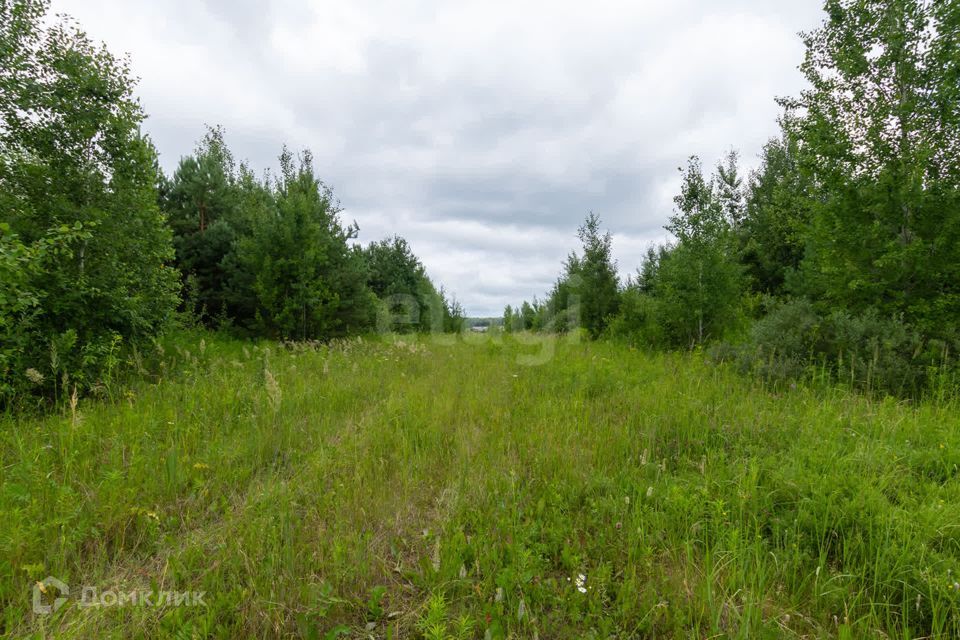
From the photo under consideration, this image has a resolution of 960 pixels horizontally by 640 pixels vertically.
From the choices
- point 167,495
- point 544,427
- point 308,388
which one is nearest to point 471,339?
point 308,388

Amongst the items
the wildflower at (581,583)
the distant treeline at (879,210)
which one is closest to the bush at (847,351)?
the distant treeline at (879,210)

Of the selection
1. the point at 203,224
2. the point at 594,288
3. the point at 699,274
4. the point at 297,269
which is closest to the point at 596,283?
the point at 594,288

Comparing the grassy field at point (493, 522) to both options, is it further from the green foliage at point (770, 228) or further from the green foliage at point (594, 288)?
the green foliage at point (770, 228)

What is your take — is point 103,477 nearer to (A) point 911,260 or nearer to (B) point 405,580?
(B) point 405,580

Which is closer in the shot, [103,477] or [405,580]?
[405,580]

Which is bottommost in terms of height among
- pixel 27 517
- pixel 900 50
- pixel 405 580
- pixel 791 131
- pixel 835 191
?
pixel 405 580

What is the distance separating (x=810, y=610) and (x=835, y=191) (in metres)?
8.89

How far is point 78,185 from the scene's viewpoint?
20.4 ft

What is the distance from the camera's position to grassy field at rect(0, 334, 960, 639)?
1.60 meters

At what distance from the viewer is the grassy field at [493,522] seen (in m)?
1.60

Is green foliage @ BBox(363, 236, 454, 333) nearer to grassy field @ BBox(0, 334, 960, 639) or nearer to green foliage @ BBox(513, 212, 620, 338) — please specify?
green foliage @ BBox(513, 212, 620, 338)

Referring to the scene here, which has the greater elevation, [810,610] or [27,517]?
[27,517]

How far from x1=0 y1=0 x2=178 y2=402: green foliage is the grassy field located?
285cm

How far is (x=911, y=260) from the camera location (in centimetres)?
614
